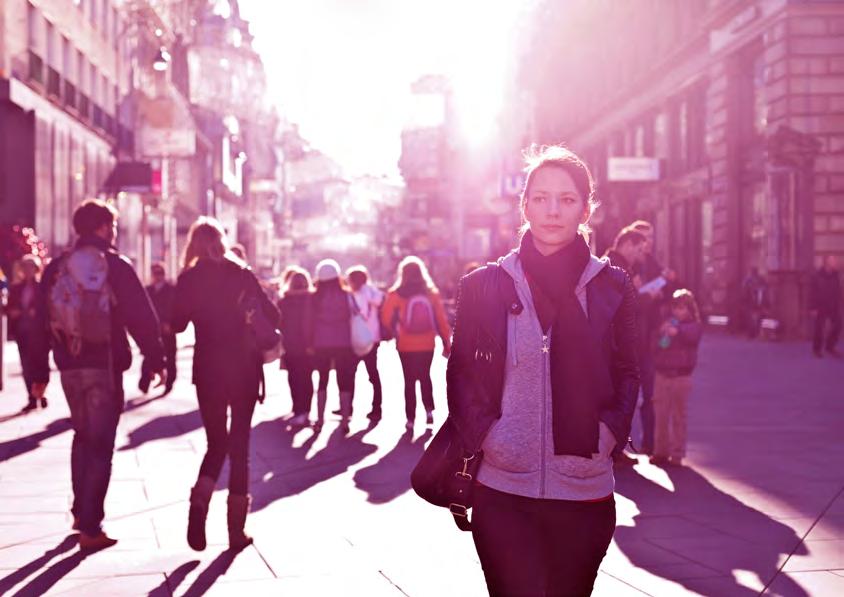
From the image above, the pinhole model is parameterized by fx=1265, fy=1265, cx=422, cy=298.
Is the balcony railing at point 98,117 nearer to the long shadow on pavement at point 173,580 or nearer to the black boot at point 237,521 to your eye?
the black boot at point 237,521

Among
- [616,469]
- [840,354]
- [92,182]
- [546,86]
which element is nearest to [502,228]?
[546,86]

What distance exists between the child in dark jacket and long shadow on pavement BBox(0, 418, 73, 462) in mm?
5049

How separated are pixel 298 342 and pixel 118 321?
6386 millimetres

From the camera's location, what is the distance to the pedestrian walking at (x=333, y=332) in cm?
1282

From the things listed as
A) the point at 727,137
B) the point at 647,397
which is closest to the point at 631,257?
the point at 647,397

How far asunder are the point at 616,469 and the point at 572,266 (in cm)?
→ 601

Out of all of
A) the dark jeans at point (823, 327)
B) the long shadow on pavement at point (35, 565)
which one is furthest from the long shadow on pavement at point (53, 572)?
the dark jeans at point (823, 327)

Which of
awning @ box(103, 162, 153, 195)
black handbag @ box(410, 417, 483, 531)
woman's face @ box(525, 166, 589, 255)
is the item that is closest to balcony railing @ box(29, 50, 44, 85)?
awning @ box(103, 162, 153, 195)

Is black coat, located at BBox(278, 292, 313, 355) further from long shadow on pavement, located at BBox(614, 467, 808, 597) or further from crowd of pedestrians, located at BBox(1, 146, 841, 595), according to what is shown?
long shadow on pavement, located at BBox(614, 467, 808, 597)

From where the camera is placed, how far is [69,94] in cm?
3903

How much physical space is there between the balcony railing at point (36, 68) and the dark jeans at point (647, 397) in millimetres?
27987

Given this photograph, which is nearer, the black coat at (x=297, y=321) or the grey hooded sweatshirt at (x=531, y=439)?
the grey hooded sweatshirt at (x=531, y=439)

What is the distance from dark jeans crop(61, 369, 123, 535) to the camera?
22.0ft

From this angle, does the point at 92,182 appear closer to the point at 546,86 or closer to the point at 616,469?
the point at 546,86
